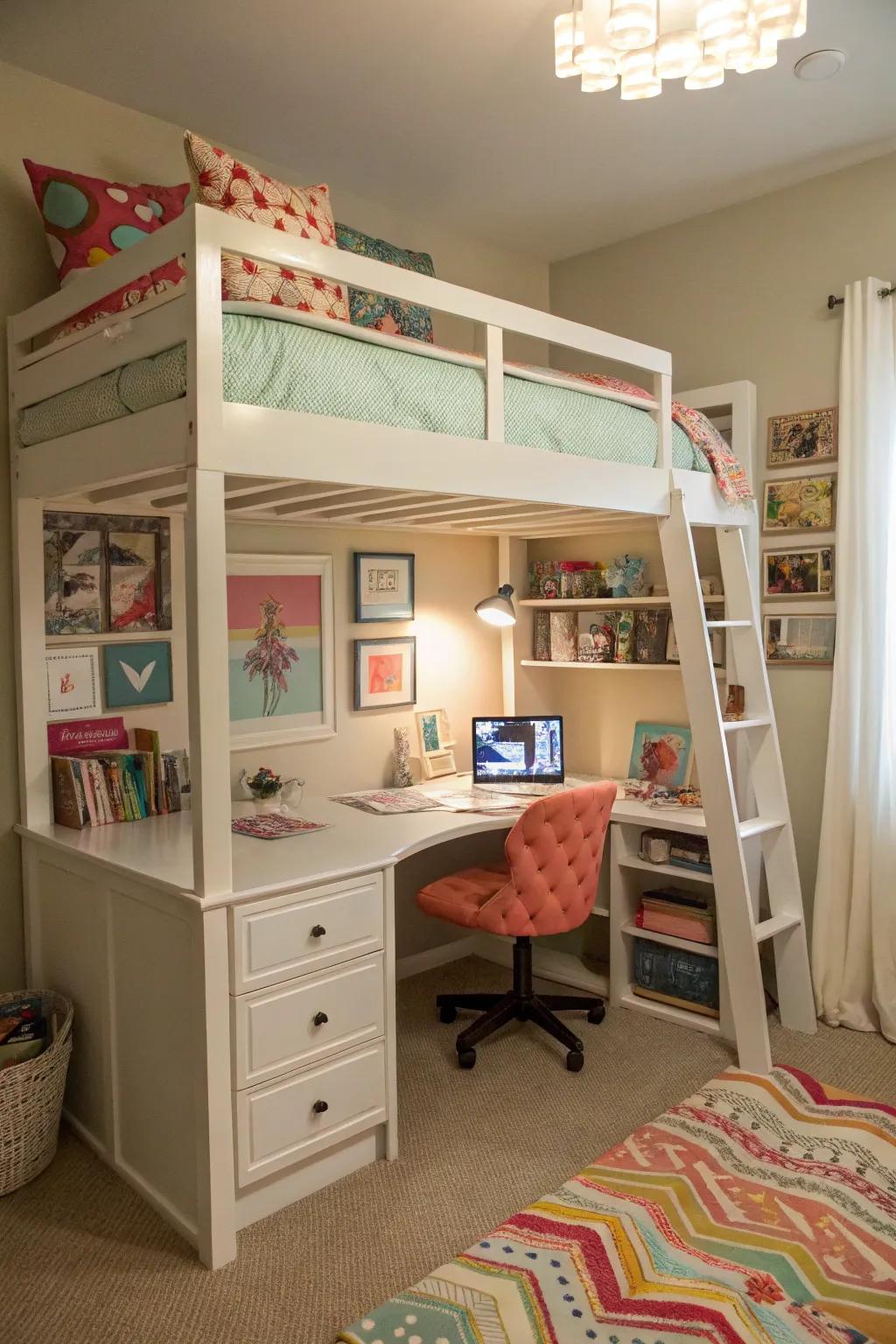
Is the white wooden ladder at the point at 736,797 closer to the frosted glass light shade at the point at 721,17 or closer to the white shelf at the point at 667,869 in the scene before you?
the white shelf at the point at 667,869

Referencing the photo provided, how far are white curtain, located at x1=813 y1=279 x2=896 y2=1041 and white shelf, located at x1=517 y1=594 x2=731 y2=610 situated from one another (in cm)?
49

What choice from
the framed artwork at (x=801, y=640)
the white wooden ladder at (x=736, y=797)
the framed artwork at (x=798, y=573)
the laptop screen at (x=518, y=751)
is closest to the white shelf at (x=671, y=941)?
the white wooden ladder at (x=736, y=797)

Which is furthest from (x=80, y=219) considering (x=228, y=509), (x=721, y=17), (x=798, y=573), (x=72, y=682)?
(x=798, y=573)

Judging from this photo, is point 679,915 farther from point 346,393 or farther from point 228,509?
point 346,393

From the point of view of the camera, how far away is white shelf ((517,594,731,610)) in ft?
11.2

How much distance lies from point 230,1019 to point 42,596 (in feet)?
4.14

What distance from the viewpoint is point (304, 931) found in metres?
2.16

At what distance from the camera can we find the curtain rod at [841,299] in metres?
2.99

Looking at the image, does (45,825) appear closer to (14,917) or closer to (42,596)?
(14,917)

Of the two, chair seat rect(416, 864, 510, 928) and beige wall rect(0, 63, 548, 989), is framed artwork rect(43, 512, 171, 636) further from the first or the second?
chair seat rect(416, 864, 510, 928)

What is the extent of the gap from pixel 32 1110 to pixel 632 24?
8.86 feet

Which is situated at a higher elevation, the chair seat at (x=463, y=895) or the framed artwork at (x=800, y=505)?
the framed artwork at (x=800, y=505)

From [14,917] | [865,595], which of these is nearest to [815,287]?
[865,595]

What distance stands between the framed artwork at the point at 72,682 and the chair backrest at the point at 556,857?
1267 millimetres
